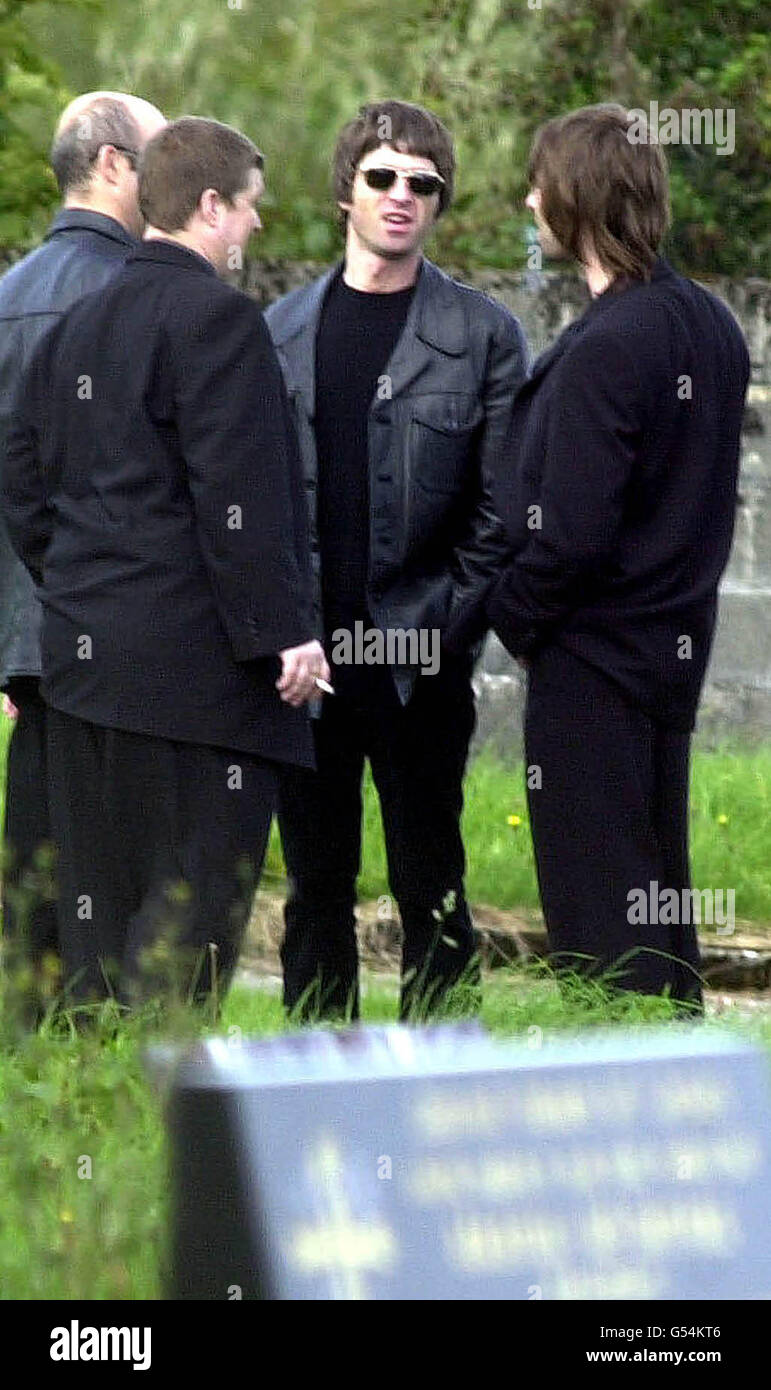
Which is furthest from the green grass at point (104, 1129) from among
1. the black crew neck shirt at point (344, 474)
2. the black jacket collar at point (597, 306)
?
the black jacket collar at point (597, 306)

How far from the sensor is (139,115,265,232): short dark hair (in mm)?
4816

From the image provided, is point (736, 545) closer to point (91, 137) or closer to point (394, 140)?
point (394, 140)

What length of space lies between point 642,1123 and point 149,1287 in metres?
0.79

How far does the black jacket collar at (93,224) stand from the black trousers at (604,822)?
1211 mm

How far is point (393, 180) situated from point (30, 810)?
144 centimetres

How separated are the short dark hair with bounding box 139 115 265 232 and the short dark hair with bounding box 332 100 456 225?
64cm

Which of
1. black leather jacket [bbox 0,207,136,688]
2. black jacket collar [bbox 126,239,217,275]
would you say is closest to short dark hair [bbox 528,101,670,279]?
black jacket collar [bbox 126,239,217,275]

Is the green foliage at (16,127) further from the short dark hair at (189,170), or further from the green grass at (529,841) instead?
the short dark hair at (189,170)

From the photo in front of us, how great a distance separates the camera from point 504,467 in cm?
Answer: 504

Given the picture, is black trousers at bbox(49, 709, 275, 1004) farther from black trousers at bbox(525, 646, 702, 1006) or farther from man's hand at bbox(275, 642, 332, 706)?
black trousers at bbox(525, 646, 702, 1006)

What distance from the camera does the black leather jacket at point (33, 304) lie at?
17.2 ft

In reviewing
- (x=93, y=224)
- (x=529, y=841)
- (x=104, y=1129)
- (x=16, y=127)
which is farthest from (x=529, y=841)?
(x=16, y=127)

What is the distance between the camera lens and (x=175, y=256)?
4.80 metres
